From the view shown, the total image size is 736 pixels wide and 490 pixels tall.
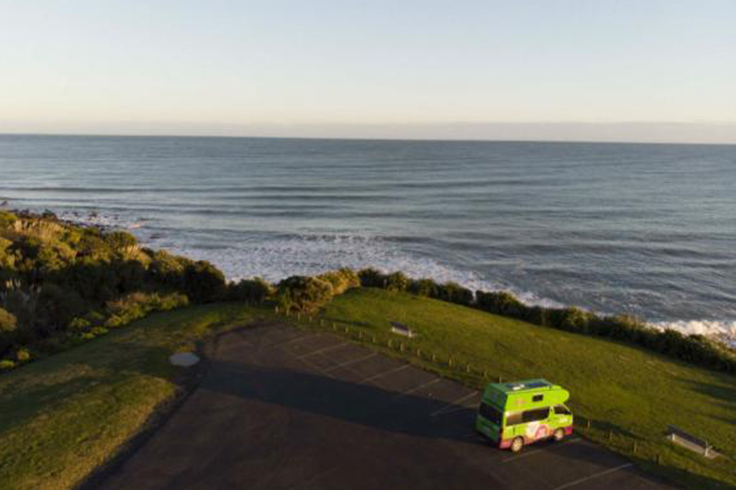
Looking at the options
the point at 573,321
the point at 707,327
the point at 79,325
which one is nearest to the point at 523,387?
the point at 573,321

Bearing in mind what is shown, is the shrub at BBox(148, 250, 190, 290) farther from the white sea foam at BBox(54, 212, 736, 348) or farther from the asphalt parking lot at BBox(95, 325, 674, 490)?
the asphalt parking lot at BBox(95, 325, 674, 490)

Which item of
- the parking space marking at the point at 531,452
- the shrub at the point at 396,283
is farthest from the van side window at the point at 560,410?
the shrub at the point at 396,283

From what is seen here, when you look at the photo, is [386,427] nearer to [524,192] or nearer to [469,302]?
[469,302]

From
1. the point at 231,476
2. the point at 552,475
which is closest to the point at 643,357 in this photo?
the point at 552,475

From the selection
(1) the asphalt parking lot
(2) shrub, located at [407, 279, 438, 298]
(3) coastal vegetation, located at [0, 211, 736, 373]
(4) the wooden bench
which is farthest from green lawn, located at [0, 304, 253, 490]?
(4) the wooden bench

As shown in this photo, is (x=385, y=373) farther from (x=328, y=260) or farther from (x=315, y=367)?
(x=328, y=260)

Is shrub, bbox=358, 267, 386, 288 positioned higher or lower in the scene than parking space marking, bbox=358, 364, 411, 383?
higher

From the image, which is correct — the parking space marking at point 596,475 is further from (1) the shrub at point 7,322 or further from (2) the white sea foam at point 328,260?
(1) the shrub at point 7,322
